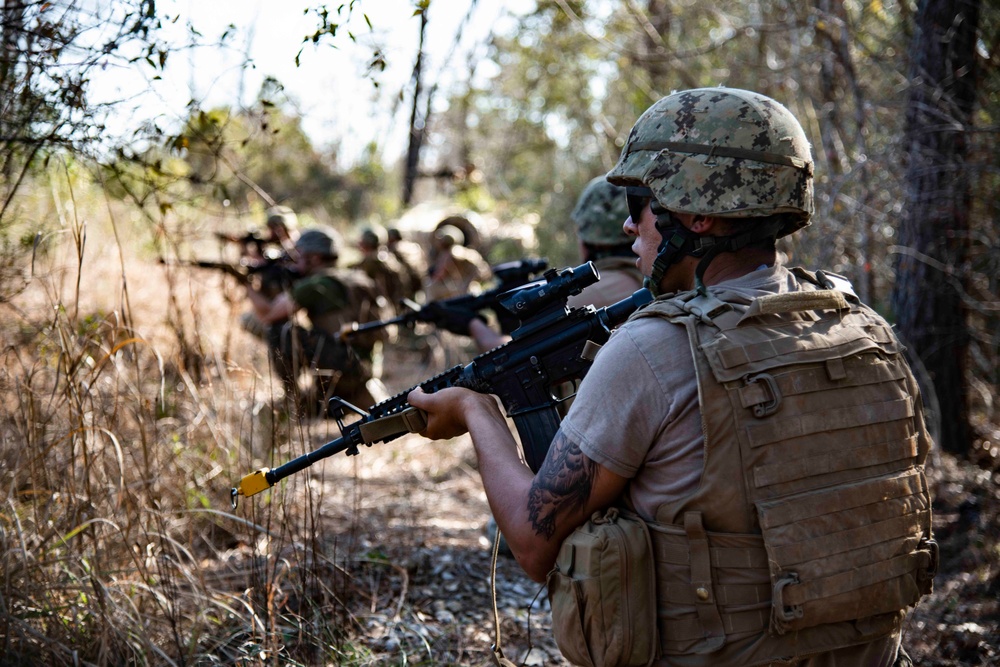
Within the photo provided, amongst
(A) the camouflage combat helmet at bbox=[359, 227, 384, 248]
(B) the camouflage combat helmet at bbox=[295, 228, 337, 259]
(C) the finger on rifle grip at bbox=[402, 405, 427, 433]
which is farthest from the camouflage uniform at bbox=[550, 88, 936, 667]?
(A) the camouflage combat helmet at bbox=[359, 227, 384, 248]

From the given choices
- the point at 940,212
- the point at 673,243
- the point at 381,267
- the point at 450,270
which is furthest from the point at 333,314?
the point at 673,243

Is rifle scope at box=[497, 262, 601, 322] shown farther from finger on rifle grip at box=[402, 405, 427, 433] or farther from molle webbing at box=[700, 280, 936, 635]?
molle webbing at box=[700, 280, 936, 635]

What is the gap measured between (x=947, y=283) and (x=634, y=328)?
4.61 meters

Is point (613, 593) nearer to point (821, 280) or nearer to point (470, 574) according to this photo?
point (821, 280)

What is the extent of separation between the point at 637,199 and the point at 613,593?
1.02m

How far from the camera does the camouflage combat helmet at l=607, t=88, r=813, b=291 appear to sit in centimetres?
196

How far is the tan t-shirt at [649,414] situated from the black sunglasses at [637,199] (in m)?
0.45

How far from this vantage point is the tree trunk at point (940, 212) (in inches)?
201

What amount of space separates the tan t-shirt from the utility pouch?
102mm

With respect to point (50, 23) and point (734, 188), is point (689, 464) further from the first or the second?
point (50, 23)

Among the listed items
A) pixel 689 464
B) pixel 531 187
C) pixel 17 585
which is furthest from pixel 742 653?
pixel 531 187

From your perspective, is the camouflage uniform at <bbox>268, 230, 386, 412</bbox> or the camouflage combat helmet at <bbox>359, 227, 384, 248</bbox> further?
the camouflage combat helmet at <bbox>359, 227, 384, 248</bbox>

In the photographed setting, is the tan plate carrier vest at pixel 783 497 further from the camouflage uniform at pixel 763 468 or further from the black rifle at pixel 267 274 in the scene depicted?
the black rifle at pixel 267 274

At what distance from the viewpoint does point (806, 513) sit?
5.65 ft
